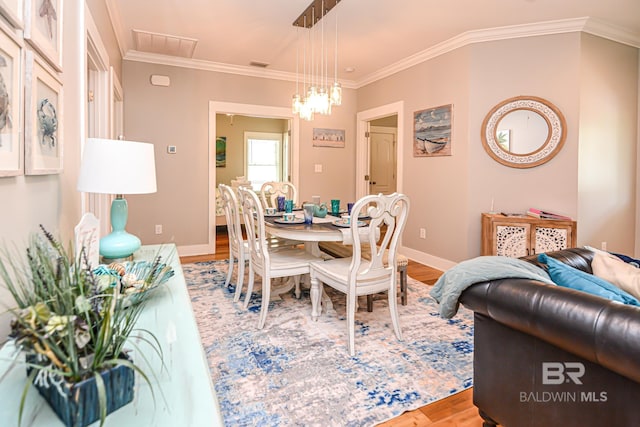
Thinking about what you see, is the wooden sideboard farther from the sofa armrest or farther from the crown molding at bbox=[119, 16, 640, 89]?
the sofa armrest

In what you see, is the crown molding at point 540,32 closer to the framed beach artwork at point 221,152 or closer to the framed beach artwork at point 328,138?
the framed beach artwork at point 328,138

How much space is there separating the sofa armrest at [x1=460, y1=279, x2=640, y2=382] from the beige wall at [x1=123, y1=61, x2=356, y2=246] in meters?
4.20

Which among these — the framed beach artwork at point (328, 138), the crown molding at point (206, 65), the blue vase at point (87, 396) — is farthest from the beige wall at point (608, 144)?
the blue vase at point (87, 396)

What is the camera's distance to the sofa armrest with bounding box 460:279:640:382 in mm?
967

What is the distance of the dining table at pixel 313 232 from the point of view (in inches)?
97.9

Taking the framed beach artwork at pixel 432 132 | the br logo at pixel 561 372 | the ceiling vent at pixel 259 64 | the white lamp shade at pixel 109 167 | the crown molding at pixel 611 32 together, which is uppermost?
the ceiling vent at pixel 259 64

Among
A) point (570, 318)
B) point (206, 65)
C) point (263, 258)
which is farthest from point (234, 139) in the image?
point (570, 318)

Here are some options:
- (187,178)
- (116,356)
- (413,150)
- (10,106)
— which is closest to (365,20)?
(413,150)

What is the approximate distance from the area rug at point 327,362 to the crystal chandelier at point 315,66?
5.75 ft

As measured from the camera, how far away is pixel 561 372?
4.04ft

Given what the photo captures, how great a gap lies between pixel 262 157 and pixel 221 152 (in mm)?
930

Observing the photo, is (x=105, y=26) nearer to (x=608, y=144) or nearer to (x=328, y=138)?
(x=328, y=138)

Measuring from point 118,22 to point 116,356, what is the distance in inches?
153

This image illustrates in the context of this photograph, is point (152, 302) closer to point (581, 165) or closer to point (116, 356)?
point (116, 356)
